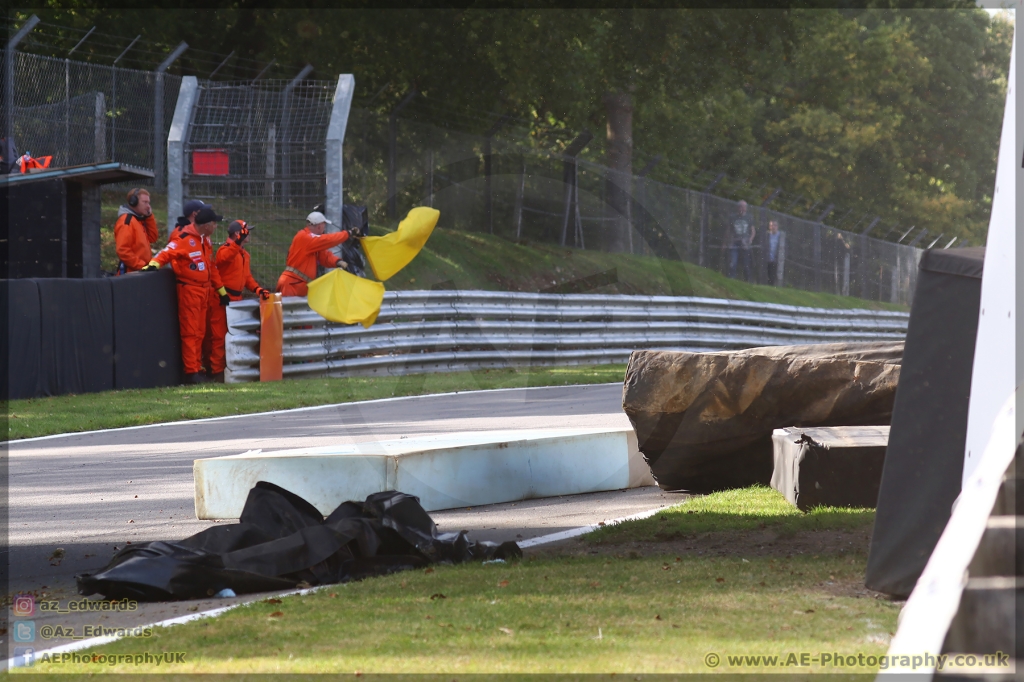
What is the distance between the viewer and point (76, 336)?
43.8ft

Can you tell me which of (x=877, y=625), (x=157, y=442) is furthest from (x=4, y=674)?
(x=157, y=442)

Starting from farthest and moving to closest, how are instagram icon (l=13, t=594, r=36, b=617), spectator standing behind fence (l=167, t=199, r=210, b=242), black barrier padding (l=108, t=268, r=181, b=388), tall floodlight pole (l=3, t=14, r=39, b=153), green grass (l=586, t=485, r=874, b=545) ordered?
tall floodlight pole (l=3, t=14, r=39, b=153) → spectator standing behind fence (l=167, t=199, r=210, b=242) → black barrier padding (l=108, t=268, r=181, b=388) → green grass (l=586, t=485, r=874, b=545) → instagram icon (l=13, t=594, r=36, b=617)

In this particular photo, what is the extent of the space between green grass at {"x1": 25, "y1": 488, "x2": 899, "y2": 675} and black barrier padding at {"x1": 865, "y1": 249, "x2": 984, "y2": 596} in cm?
24

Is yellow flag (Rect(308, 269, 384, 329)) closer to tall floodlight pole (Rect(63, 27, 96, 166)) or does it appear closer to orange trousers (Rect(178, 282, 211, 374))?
orange trousers (Rect(178, 282, 211, 374))

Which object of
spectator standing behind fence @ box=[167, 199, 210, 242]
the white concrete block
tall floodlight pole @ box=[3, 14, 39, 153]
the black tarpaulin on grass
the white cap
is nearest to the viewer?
the black tarpaulin on grass

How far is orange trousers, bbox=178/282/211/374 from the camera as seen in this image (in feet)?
48.1

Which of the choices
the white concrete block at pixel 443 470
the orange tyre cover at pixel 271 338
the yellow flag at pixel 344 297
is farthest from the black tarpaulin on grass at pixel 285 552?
the orange tyre cover at pixel 271 338

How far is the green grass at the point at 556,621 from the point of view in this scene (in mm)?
3445

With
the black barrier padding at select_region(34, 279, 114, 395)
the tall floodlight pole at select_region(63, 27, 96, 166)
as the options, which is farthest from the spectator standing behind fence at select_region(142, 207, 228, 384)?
the tall floodlight pole at select_region(63, 27, 96, 166)

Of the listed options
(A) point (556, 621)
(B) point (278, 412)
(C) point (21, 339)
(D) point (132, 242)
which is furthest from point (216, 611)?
(D) point (132, 242)

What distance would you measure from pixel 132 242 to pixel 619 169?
35.5ft

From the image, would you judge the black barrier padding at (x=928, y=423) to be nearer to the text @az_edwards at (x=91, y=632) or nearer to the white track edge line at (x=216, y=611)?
the white track edge line at (x=216, y=611)

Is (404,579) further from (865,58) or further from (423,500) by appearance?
(865,58)

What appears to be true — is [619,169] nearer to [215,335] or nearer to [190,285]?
[215,335]
